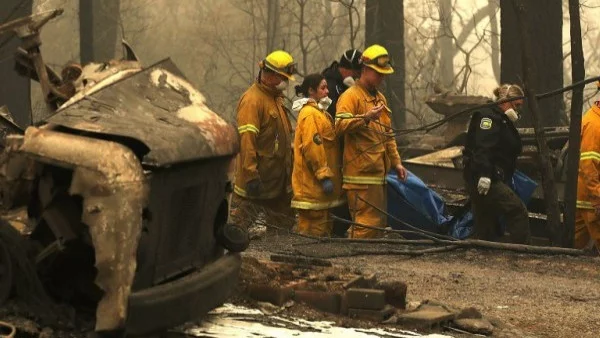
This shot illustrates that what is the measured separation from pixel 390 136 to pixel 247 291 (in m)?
4.67

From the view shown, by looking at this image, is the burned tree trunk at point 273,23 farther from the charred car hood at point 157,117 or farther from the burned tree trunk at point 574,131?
the charred car hood at point 157,117

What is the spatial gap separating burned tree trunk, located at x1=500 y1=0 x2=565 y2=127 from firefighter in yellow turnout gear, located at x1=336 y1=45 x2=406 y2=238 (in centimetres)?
336

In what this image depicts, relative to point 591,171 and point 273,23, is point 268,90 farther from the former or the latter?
point 273,23

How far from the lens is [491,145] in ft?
37.3

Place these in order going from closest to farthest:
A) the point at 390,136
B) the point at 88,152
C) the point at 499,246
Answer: the point at 88,152 → the point at 499,246 → the point at 390,136

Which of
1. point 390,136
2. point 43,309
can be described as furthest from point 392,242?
point 43,309

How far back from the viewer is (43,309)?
574cm

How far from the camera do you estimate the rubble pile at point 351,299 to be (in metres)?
7.09

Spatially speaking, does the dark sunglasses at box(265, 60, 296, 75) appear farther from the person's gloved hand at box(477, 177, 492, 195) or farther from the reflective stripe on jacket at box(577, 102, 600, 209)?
the reflective stripe on jacket at box(577, 102, 600, 209)

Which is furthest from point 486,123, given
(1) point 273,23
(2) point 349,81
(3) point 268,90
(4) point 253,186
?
(1) point 273,23

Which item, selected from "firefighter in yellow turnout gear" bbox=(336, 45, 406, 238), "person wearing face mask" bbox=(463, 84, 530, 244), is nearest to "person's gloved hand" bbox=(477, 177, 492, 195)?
"person wearing face mask" bbox=(463, 84, 530, 244)

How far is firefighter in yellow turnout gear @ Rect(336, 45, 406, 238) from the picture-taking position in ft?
38.0

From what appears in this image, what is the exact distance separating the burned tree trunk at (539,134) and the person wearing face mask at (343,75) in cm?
184

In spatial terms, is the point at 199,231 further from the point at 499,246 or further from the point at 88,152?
the point at 499,246
